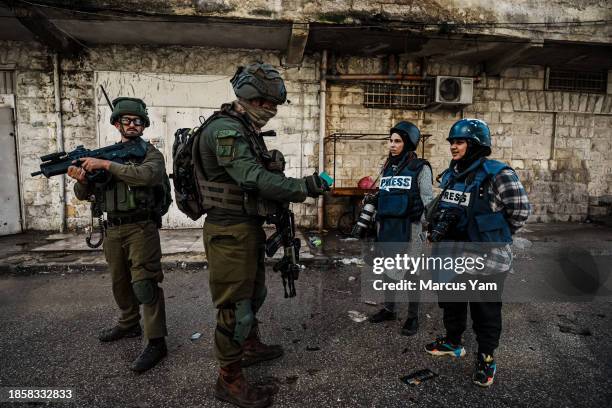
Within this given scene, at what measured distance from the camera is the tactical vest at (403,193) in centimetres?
317

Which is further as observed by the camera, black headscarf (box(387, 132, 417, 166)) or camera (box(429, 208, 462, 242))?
black headscarf (box(387, 132, 417, 166))

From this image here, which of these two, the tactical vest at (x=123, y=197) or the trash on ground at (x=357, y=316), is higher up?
the tactical vest at (x=123, y=197)

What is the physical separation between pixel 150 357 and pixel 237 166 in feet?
5.52

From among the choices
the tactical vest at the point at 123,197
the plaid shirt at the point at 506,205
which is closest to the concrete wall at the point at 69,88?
the tactical vest at the point at 123,197

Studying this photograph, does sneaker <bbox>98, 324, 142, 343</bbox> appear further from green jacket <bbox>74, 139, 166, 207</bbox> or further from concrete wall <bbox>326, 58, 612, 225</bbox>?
concrete wall <bbox>326, 58, 612, 225</bbox>

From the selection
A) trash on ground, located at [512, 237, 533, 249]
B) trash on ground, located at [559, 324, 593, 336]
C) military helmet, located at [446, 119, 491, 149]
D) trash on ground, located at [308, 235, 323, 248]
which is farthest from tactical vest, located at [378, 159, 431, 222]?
trash on ground, located at [512, 237, 533, 249]

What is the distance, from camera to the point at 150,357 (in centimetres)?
260

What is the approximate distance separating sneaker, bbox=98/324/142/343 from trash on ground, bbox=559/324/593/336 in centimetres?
389

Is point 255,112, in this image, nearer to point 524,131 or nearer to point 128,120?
point 128,120

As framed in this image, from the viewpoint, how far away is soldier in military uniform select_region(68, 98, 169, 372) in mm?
2660

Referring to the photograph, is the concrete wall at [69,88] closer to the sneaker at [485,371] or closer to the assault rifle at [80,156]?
the assault rifle at [80,156]

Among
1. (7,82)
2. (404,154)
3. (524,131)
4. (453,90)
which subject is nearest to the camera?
(404,154)

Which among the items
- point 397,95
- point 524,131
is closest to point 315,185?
point 397,95

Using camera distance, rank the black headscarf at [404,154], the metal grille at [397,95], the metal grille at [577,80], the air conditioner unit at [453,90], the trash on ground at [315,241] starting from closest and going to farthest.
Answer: the black headscarf at [404,154] → the trash on ground at [315,241] → the air conditioner unit at [453,90] → the metal grille at [397,95] → the metal grille at [577,80]
